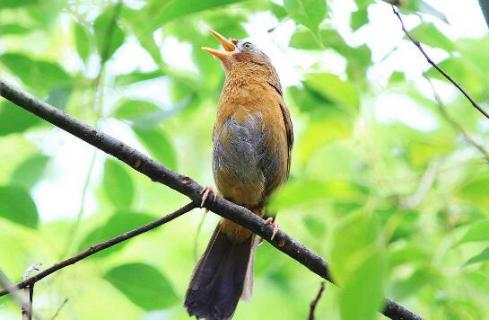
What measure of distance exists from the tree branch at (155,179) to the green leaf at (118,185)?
99 cm

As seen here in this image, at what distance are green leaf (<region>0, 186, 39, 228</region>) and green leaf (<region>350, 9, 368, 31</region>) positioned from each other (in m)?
1.52

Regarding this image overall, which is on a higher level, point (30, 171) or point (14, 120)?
point (14, 120)

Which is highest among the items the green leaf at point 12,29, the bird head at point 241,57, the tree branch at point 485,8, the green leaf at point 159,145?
the tree branch at point 485,8

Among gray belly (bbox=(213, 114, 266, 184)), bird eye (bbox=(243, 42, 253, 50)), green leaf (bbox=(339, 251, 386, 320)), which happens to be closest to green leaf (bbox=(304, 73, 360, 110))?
green leaf (bbox=(339, 251, 386, 320))

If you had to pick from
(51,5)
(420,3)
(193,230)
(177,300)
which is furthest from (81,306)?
(420,3)

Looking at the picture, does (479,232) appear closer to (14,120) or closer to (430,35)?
(430,35)

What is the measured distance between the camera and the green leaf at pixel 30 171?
13.8ft

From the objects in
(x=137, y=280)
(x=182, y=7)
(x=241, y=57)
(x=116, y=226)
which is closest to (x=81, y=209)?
(x=116, y=226)

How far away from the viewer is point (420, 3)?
2635mm

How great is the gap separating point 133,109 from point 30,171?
66 centimetres

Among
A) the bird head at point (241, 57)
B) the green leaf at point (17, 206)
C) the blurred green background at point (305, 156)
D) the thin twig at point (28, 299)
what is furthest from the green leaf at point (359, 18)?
the bird head at point (241, 57)

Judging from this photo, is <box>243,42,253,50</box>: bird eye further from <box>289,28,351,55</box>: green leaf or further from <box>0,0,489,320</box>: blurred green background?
<box>289,28,351,55</box>: green leaf

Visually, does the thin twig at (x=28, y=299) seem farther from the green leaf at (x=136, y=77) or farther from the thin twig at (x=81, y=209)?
the green leaf at (x=136, y=77)

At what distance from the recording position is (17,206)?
3.13m
